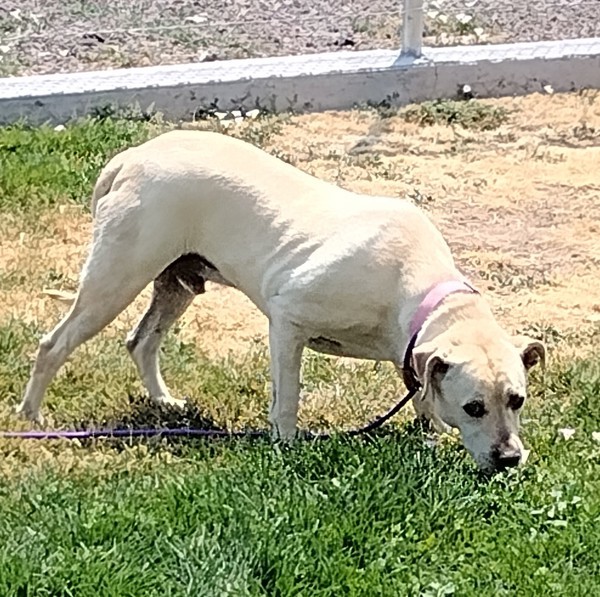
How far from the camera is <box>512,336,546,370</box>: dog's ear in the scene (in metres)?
4.93

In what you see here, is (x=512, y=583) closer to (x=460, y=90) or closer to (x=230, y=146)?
(x=230, y=146)

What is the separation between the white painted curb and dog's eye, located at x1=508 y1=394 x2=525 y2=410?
5179 mm

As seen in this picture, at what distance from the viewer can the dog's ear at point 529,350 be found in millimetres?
4930

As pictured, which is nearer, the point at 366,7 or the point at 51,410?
the point at 51,410

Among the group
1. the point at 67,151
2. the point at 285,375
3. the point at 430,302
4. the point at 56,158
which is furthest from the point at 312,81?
the point at 430,302

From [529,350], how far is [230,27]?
6.10 meters

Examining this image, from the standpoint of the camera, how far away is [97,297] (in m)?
5.46

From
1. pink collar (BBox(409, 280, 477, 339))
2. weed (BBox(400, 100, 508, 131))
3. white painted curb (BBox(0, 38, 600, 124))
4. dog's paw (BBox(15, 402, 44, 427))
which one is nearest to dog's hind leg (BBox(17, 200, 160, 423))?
dog's paw (BBox(15, 402, 44, 427))

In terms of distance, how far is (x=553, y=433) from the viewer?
5.39m

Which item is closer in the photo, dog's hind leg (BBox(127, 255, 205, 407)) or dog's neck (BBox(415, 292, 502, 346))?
dog's neck (BBox(415, 292, 502, 346))

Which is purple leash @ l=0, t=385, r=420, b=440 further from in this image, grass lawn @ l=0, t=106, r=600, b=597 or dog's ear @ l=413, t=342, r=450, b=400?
dog's ear @ l=413, t=342, r=450, b=400

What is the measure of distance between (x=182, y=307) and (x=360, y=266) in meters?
1.11

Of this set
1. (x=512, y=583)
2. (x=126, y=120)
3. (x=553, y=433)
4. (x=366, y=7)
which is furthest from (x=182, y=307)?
(x=366, y=7)

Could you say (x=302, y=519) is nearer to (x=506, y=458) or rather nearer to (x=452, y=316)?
(x=506, y=458)
